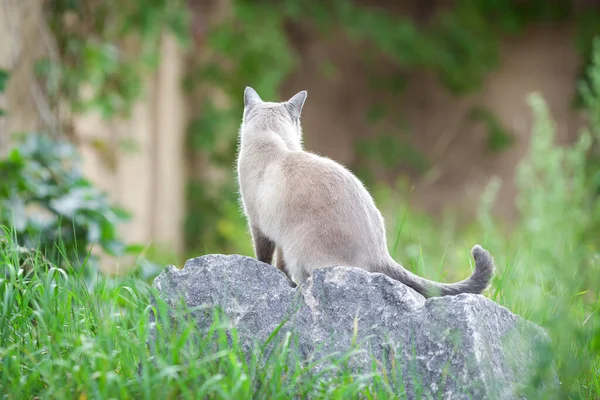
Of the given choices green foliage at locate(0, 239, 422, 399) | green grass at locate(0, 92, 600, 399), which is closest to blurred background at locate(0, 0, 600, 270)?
green grass at locate(0, 92, 600, 399)

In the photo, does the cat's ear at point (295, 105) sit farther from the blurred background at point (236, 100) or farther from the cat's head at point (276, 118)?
the blurred background at point (236, 100)

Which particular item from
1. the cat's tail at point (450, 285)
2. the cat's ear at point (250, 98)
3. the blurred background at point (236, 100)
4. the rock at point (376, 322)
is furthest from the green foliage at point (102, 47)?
the cat's tail at point (450, 285)

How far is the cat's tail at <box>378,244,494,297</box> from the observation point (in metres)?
2.50

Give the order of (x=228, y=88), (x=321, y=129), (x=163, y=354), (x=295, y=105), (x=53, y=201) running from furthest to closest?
(x=321, y=129) < (x=228, y=88) < (x=53, y=201) < (x=295, y=105) < (x=163, y=354)

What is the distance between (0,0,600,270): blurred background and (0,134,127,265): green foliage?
0.03 feet

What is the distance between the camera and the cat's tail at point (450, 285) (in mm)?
2504

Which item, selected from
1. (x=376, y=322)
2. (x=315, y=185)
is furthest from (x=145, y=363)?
(x=315, y=185)

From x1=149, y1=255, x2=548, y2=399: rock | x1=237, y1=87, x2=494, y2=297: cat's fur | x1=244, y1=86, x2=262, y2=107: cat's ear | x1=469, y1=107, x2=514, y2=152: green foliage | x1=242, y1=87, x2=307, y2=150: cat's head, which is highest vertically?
x1=244, y1=86, x2=262, y2=107: cat's ear

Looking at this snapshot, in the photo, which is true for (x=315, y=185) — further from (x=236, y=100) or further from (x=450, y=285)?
(x=236, y=100)

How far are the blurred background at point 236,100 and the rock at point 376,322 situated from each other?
155 centimetres

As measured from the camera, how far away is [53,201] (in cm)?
407

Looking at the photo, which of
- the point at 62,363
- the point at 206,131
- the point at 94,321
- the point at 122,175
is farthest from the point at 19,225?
the point at 206,131

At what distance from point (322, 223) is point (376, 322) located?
14.1 inches

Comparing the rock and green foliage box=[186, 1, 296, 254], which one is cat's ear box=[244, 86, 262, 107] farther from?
green foliage box=[186, 1, 296, 254]
